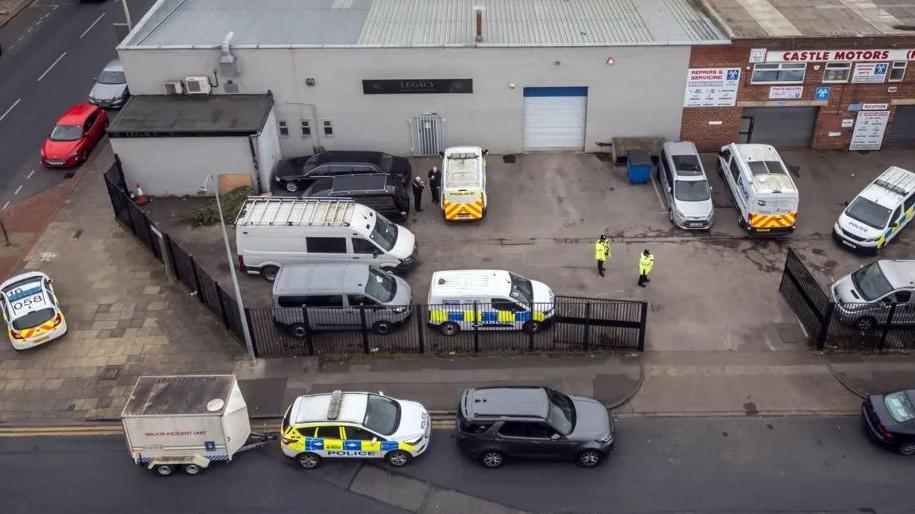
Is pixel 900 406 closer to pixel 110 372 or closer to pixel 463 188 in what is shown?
pixel 463 188

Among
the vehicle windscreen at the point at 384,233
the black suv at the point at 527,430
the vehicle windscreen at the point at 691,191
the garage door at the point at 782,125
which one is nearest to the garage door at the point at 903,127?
the garage door at the point at 782,125

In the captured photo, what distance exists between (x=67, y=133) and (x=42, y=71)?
897 cm

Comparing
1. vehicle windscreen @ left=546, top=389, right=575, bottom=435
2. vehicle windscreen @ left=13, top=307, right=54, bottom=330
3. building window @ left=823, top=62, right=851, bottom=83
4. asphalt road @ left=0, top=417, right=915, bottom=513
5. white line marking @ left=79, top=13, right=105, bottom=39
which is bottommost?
asphalt road @ left=0, top=417, right=915, bottom=513

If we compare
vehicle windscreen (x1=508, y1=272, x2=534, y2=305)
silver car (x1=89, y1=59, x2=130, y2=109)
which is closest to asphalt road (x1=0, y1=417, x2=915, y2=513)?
vehicle windscreen (x1=508, y1=272, x2=534, y2=305)

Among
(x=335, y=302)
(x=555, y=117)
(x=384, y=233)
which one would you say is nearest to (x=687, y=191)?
(x=555, y=117)

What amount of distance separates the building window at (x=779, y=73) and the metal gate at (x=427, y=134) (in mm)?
12256

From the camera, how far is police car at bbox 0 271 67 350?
2342cm

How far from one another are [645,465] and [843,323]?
8189 mm

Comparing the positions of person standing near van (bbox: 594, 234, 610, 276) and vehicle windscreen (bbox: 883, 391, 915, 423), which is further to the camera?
person standing near van (bbox: 594, 234, 610, 276)

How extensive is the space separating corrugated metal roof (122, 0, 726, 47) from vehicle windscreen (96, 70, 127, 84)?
4.54 meters

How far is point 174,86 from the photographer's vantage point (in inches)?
1230

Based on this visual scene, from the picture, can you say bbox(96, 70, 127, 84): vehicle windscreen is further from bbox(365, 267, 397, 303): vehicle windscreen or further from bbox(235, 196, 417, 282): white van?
bbox(365, 267, 397, 303): vehicle windscreen

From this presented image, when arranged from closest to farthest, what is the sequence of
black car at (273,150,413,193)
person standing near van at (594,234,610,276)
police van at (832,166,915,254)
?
person standing near van at (594,234,610,276), police van at (832,166,915,254), black car at (273,150,413,193)

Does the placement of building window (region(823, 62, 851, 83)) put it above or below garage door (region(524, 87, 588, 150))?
above
